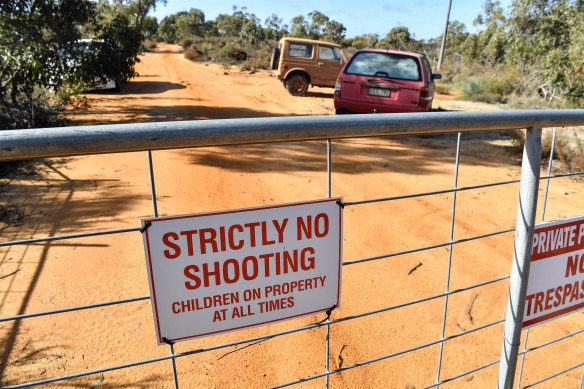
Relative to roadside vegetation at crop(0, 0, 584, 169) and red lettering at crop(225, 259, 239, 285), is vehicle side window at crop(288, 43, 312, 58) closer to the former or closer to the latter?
roadside vegetation at crop(0, 0, 584, 169)

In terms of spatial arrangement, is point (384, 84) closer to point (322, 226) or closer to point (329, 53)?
point (329, 53)

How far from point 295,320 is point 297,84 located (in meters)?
12.2

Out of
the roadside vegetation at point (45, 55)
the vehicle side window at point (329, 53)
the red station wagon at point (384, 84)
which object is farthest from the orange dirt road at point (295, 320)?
the vehicle side window at point (329, 53)

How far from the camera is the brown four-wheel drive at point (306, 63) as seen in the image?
1402 cm

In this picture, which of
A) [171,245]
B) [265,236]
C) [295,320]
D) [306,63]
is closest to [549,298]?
[265,236]

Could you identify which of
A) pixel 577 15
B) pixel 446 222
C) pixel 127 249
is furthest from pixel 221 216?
pixel 577 15

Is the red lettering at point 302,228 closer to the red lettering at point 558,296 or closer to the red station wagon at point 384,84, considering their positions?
the red lettering at point 558,296

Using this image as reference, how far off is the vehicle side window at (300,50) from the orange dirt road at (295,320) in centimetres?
718

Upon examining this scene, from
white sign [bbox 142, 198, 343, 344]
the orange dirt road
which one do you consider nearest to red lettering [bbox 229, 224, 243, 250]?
white sign [bbox 142, 198, 343, 344]

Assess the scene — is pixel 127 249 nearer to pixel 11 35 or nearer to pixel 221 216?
pixel 221 216

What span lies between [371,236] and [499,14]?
23.3m

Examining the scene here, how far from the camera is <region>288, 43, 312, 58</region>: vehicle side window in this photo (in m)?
14.0

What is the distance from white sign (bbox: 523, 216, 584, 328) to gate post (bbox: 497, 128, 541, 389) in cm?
8

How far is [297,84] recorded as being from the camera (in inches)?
570
